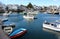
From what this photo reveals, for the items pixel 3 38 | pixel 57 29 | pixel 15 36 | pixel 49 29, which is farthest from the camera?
pixel 49 29

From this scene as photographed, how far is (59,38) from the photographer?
71.9ft

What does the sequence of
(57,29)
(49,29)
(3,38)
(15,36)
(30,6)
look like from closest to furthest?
1. (3,38)
2. (15,36)
3. (57,29)
4. (49,29)
5. (30,6)

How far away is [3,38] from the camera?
3527 mm

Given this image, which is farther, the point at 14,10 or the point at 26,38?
the point at 14,10

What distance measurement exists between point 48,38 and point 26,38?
10.8 ft

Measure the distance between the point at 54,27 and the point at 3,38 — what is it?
85.1ft

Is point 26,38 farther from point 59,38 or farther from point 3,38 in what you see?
point 3,38

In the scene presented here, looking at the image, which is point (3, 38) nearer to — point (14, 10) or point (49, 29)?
point (49, 29)

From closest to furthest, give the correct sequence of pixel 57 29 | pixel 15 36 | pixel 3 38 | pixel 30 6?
pixel 3 38 < pixel 15 36 < pixel 57 29 < pixel 30 6

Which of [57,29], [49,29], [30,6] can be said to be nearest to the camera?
[57,29]

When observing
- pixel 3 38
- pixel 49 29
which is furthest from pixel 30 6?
pixel 3 38

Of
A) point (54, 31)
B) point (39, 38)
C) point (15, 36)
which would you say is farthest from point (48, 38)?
point (54, 31)

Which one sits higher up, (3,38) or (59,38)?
(3,38)

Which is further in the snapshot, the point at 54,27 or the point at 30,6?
the point at 30,6
